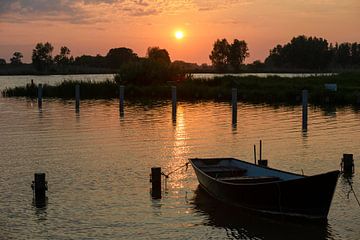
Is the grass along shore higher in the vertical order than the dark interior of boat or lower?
higher

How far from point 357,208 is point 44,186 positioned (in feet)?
34.7

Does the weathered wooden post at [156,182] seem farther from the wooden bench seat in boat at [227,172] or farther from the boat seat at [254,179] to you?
the boat seat at [254,179]

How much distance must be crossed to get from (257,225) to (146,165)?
33.5ft

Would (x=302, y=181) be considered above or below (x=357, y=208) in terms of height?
above

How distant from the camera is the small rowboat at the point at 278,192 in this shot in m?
16.7

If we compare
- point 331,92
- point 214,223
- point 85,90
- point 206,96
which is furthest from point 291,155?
point 85,90

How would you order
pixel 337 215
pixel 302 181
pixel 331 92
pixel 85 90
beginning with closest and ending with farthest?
1. pixel 302 181
2. pixel 337 215
3. pixel 331 92
4. pixel 85 90

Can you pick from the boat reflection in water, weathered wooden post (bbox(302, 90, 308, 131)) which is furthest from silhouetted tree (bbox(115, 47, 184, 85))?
the boat reflection in water

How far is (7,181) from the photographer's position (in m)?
23.2

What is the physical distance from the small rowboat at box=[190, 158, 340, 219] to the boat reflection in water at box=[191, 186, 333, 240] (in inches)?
9.5

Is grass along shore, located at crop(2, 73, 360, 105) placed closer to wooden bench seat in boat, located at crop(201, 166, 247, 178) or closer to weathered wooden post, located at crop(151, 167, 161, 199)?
wooden bench seat in boat, located at crop(201, 166, 247, 178)

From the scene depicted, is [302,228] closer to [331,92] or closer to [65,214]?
[65,214]

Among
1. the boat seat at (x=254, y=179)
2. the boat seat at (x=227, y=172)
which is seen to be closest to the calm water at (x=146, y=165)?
the boat seat at (x=227, y=172)

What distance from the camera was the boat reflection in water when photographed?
54.0 ft
